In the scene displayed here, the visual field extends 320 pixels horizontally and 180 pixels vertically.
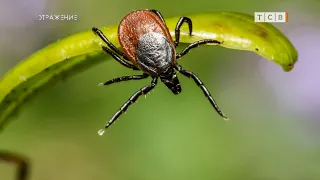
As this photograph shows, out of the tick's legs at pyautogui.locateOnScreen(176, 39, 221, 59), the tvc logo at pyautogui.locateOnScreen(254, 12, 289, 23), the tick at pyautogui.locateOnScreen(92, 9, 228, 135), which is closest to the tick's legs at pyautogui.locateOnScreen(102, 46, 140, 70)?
the tick at pyautogui.locateOnScreen(92, 9, 228, 135)

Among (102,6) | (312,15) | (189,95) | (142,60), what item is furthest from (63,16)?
(312,15)

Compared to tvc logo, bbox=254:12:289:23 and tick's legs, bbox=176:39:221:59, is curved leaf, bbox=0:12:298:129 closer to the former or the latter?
tick's legs, bbox=176:39:221:59

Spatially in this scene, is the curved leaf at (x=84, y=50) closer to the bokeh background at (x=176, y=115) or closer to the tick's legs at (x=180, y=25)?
the tick's legs at (x=180, y=25)

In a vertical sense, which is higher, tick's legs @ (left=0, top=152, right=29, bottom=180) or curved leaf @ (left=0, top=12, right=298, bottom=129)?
curved leaf @ (left=0, top=12, right=298, bottom=129)

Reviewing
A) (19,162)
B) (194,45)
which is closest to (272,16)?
(194,45)

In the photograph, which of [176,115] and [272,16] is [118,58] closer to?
[176,115]

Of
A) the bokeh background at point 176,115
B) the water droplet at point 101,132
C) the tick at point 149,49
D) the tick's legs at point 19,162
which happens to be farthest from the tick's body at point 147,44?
the tick's legs at point 19,162
